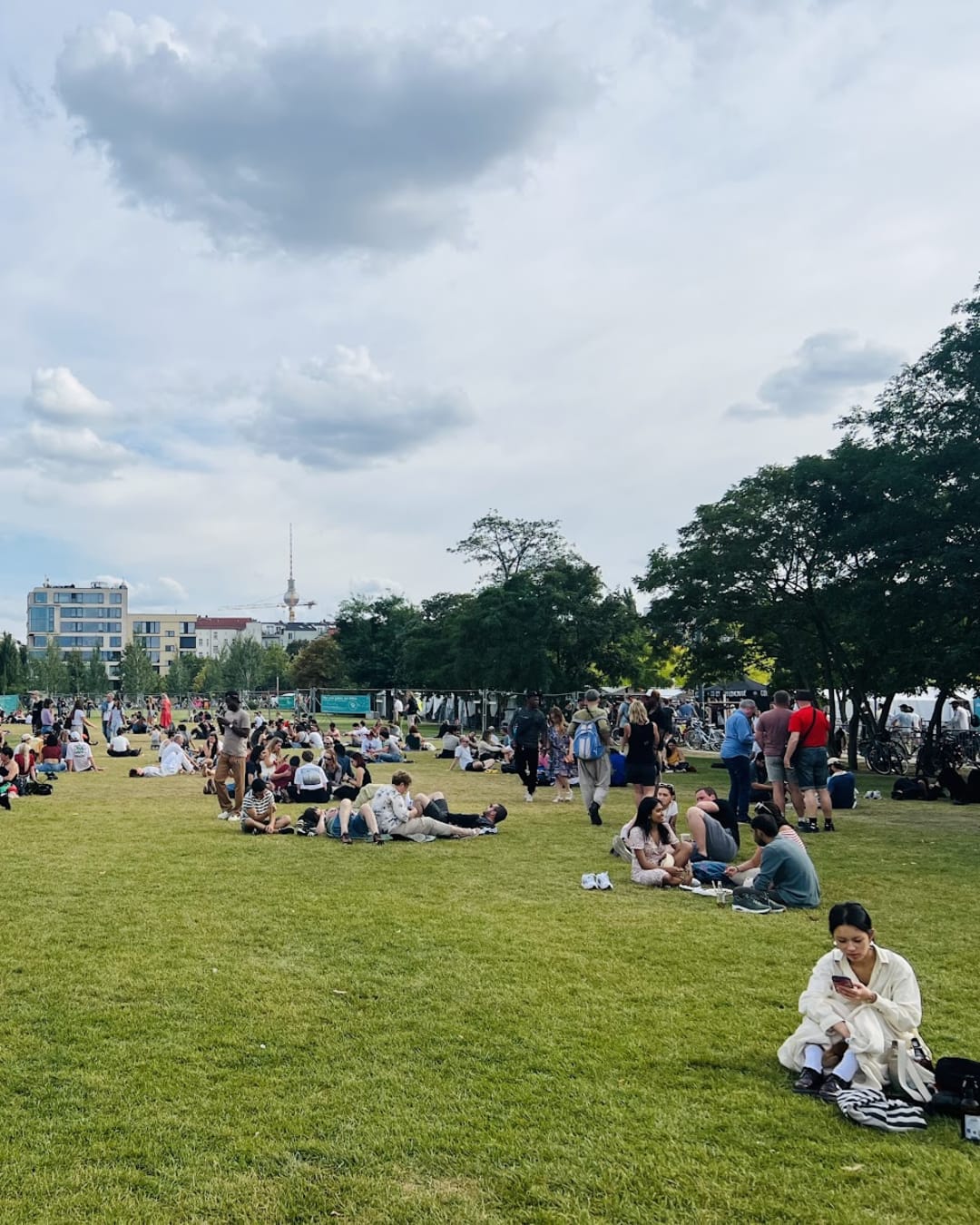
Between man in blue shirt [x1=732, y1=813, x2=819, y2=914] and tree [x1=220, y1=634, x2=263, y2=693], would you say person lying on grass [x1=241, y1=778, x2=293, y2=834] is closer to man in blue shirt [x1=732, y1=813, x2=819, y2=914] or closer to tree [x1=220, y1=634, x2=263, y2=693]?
man in blue shirt [x1=732, y1=813, x2=819, y2=914]

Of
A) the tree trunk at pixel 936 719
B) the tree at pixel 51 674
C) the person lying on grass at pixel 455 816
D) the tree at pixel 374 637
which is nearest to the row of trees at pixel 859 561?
the tree trunk at pixel 936 719

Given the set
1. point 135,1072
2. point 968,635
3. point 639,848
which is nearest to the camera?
point 135,1072

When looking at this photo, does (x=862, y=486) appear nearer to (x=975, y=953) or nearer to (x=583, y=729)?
(x=583, y=729)

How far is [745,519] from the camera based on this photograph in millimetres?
31031

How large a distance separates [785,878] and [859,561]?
20.5 metres

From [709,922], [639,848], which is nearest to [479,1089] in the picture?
[709,922]

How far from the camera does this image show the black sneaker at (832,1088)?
4785 millimetres

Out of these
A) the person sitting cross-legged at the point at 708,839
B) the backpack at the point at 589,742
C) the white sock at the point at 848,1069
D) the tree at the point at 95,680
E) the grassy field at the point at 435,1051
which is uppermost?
the tree at the point at 95,680

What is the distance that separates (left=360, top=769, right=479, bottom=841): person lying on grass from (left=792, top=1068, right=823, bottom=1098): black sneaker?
8.22m

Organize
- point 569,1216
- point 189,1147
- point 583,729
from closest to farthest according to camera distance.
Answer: point 569,1216 < point 189,1147 < point 583,729

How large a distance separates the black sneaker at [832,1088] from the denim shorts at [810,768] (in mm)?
9428

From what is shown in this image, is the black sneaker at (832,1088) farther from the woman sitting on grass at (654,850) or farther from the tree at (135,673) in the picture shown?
the tree at (135,673)

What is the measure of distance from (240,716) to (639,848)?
7.02 m

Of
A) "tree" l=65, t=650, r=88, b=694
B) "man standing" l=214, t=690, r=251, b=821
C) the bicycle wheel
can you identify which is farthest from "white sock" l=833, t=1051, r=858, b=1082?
"tree" l=65, t=650, r=88, b=694
